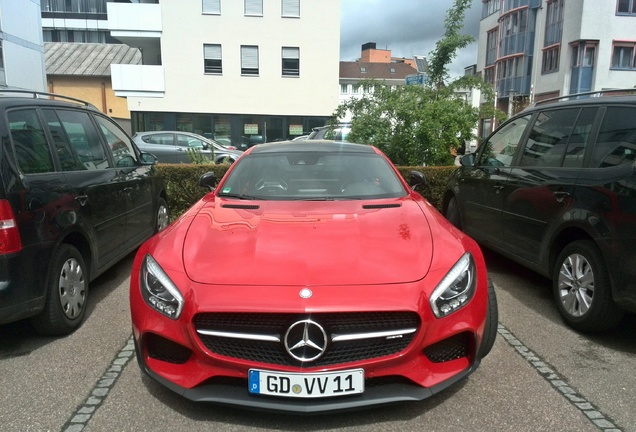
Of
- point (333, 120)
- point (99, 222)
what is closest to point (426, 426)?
point (99, 222)

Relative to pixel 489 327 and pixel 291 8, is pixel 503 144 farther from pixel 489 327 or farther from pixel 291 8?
pixel 291 8

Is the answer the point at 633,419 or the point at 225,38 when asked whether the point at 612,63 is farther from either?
the point at 633,419

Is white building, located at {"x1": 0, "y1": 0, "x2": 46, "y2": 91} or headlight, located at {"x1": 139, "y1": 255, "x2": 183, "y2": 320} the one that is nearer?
headlight, located at {"x1": 139, "y1": 255, "x2": 183, "y2": 320}

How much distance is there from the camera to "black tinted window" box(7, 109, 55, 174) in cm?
359

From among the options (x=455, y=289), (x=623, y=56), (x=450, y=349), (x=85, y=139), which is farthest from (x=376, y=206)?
(x=623, y=56)

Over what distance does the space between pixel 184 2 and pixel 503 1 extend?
30.9 m

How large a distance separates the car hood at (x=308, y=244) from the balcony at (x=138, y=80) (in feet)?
75.1

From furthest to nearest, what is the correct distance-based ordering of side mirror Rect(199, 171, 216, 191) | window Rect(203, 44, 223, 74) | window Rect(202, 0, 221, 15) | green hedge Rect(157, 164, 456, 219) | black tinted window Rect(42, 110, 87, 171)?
window Rect(203, 44, 223, 74) → window Rect(202, 0, 221, 15) → green hedge Rect(157, 164, 456, 219) → side mirror Rect(199, 171, 216, 191) → black tinted window Rect(42, 110, 87, 171)

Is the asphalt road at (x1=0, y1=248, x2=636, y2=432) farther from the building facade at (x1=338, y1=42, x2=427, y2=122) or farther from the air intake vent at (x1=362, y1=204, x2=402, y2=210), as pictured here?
the building facade at (x1=338, y1=42, x2=427, y2=122)

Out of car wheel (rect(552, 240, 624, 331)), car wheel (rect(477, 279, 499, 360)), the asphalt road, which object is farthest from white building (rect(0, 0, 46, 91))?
car wheel (rect(477, 279, 499, 360))

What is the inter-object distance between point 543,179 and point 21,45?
26.7m

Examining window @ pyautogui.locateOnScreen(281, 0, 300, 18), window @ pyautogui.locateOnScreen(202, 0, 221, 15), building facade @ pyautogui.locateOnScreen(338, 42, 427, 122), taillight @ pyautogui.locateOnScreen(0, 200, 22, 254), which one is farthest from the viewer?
building facade @ pyautogui.locateOnScreen(338, 42, 427, 122)

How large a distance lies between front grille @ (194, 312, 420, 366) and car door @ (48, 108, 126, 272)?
2.18 meters

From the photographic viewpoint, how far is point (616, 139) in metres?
3.88
